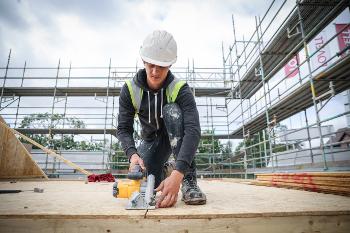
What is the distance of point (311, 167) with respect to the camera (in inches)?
179

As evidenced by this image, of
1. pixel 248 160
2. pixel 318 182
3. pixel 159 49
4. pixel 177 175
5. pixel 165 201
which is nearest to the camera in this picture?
pixel 165 201

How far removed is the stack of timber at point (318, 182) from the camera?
184 centimetres

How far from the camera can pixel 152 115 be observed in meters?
2.08

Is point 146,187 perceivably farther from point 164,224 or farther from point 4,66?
point 4,66

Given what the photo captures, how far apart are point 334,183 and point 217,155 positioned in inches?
409

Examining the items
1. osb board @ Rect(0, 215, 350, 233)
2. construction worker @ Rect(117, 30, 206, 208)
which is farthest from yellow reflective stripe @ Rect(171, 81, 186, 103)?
osb board @ Rect(0, 215, 350, 233)

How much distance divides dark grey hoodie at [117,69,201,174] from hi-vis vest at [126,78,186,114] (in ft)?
0.10

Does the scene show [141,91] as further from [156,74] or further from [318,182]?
[318,182]

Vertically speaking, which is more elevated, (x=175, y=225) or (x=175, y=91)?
(x=175, y=91)

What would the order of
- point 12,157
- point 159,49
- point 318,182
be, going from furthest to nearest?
point 12,157, point 318,182, point 159,49

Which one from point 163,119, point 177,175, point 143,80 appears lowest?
point 177,175

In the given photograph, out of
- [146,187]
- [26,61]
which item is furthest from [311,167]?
[26,61]

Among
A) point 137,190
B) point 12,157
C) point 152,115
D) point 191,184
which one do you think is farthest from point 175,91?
point 12,157

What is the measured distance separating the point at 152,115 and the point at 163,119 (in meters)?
0.15
